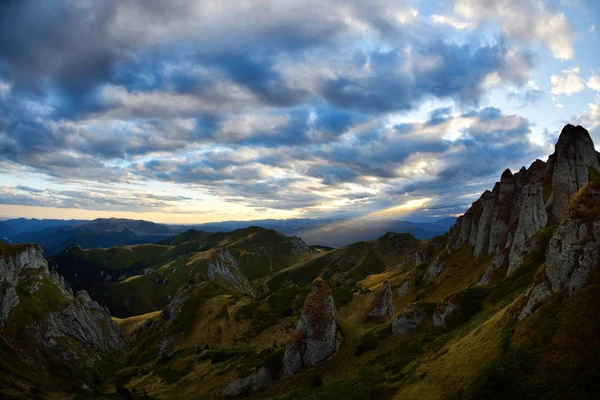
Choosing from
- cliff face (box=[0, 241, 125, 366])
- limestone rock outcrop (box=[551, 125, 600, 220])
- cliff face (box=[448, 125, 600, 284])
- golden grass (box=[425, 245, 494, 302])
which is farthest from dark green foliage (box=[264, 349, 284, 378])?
cliff face (box=[0, 241, 125, 366])

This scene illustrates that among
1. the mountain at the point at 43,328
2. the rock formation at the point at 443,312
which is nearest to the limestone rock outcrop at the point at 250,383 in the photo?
the rock formation at the point at 443,312

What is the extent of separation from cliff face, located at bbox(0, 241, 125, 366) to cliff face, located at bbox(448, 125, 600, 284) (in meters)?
166

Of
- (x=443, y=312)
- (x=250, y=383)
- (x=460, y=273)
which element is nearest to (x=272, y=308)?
(x=250, y=383)

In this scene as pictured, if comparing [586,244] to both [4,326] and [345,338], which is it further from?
[4,326]

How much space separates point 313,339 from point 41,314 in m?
168

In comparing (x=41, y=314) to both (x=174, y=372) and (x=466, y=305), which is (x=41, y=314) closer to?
(x=174, y=372)

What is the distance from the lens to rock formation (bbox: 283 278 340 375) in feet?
153

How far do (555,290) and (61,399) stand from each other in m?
86.7

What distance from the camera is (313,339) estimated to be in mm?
47000

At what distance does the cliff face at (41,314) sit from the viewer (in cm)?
14250

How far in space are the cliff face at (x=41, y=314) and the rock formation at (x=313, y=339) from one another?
136m

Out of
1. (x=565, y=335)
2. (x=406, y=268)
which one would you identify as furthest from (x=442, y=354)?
(x=406, y=268)

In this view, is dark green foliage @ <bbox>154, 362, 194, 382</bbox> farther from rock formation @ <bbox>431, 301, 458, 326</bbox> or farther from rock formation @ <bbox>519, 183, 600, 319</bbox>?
rock formation @ <bbox>519, 183, 600, 319</bbox>

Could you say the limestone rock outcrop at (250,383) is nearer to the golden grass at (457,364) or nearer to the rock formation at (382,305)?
the golden grass at (457,364)
